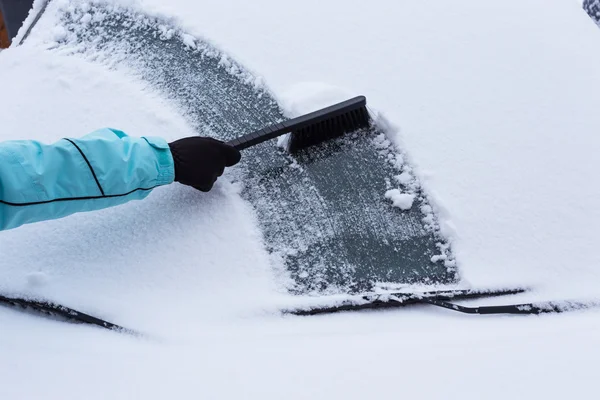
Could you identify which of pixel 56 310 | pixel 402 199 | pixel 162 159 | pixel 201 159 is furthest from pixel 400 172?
pixel 56 310

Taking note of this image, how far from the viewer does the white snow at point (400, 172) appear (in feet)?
3.56

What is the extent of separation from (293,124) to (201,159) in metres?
0.30

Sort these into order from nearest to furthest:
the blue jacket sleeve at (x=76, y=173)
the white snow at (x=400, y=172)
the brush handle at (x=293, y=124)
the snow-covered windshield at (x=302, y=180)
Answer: the white snow at (x=400, y=172)
the blue jacket sleeve at (x=76, y=173)
the snow-covered windshield at (x=302, y=180)
the brush handle at (x=293, y=124)

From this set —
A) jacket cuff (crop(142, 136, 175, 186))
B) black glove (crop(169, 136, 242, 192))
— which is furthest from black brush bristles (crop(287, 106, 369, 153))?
jacket cuff (crop(142, 136, 175, 186))

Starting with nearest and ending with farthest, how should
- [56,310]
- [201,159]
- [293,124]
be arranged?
[56,310] < [201,159] < [293,124]

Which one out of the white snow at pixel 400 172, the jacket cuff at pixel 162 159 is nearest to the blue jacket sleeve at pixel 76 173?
the jacket cuff at pixel 162 159

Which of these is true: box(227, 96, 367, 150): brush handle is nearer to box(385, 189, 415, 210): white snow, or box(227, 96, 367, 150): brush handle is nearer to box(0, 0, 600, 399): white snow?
box(0, 0, 600, 399): white snow

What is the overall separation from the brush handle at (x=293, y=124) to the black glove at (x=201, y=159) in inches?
1.8

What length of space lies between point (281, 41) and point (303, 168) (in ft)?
1.46

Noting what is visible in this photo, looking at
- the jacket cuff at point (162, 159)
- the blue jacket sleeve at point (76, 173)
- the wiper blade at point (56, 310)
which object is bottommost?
the wiper blade at point (56, 310)

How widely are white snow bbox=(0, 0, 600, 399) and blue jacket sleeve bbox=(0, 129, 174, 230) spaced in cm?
12

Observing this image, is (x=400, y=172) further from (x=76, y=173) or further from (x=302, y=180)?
(x=76, y=173)

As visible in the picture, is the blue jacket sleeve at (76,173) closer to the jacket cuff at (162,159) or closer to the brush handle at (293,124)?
the jacket cuff at (162,159)

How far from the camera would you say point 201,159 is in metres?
1.46
